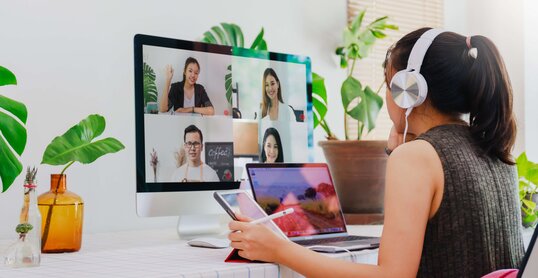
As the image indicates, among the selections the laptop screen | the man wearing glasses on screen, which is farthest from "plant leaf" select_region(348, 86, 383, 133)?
the man wearing glasses on screen

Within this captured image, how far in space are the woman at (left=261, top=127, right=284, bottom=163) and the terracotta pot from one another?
15.6 inches

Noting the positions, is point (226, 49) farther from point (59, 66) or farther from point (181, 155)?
point (59, 66)

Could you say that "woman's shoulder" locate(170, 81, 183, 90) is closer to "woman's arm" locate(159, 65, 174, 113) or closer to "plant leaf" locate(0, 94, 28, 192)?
"woman's arm" locate(159, 65, 174, 113)

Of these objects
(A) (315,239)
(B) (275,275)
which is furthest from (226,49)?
(B) (275,275)

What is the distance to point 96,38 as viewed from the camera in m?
1.98

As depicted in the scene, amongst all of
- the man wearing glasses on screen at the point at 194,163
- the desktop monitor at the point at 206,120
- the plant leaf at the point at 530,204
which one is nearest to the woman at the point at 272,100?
the desktop monitor at the point at 206,120

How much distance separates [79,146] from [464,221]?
2.64ft

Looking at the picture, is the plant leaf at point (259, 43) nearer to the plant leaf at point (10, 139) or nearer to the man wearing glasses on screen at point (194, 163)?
the man wearing glasses on screen at point (194, 163)

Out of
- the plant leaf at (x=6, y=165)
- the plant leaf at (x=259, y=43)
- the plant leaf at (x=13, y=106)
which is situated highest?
the plant leaf at (x=259, y=43)

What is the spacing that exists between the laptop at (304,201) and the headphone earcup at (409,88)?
0.32m

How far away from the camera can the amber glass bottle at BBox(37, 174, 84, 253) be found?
1.43 meters

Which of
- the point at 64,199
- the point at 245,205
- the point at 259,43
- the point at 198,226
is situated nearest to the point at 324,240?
the point at 245,205

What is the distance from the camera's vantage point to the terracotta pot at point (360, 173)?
7.18 ft

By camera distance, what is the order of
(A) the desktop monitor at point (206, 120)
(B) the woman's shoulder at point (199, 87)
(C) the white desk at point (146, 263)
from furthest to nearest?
(B) the woman's shoulder at point (199, 87), (A) the desktop monitor at point (206, 120), (C) the white desk at point (146, 263)
